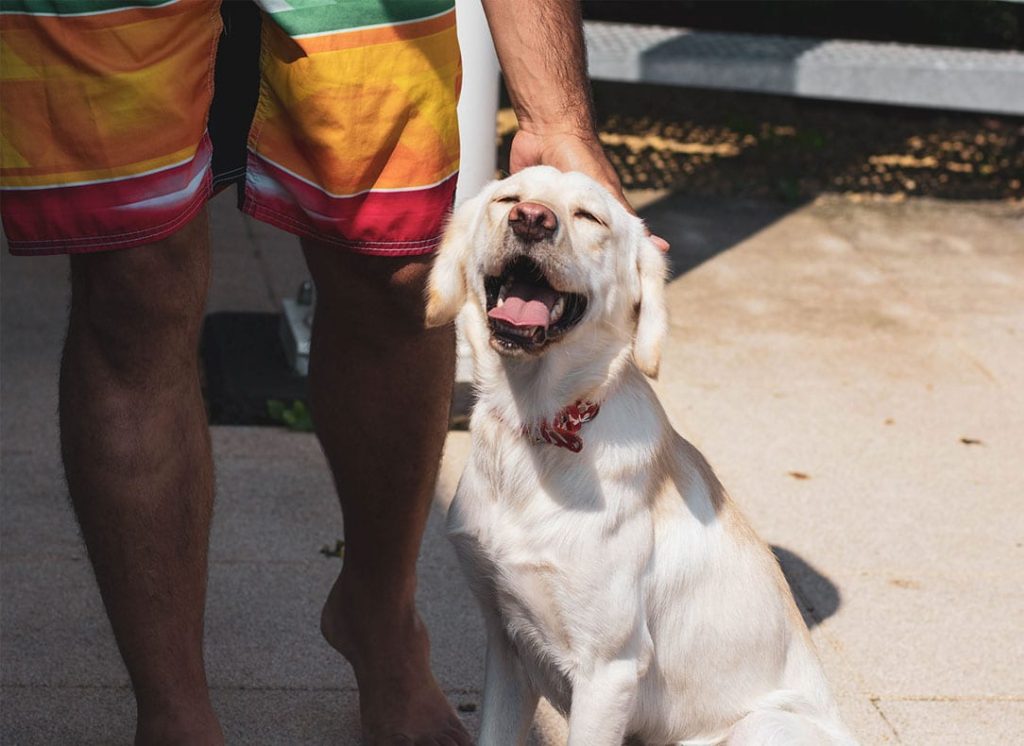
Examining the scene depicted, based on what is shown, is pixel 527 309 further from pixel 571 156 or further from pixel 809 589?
pixel 809 589

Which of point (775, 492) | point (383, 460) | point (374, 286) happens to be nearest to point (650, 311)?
point (374, 286)

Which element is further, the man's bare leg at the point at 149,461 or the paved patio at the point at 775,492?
the paved patio at the point at 775,492

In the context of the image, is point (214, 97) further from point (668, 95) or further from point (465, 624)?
point (668, 95)

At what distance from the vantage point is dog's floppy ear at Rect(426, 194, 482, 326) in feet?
8.06

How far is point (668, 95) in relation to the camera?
9047 millimetres

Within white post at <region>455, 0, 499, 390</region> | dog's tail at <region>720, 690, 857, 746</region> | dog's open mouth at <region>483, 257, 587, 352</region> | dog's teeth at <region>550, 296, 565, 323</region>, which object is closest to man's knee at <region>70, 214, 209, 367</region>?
dog's open mouth at <region>483, 257, 587, 352</region>

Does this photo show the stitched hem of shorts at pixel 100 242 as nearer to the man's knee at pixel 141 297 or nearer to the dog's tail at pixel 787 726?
the man's knee at pixel 141 297

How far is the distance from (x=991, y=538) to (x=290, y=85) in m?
2.36

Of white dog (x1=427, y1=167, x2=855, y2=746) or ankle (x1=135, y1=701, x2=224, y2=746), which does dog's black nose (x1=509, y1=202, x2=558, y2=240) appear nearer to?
white dog (x1=427, y1=167, x2=855, y2=746)

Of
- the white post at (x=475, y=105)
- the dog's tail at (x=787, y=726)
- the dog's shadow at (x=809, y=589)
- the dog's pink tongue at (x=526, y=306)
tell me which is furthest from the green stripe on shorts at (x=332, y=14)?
the white post at (x=475, y=105)

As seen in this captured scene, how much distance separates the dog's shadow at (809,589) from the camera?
3439mm

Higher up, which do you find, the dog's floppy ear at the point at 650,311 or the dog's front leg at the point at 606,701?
the dog's floppy ear at the point at 650,311

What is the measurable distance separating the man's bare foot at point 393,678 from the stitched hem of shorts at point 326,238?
689 mm

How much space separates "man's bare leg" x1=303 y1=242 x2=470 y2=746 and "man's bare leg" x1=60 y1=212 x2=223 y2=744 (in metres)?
0.34
